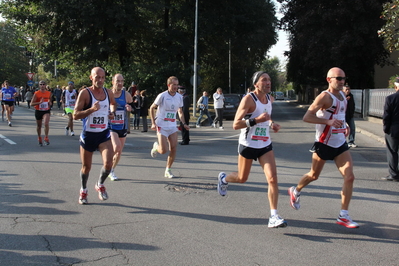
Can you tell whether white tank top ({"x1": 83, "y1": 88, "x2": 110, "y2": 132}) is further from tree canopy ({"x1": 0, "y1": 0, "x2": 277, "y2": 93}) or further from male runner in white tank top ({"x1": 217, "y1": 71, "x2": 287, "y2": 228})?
tree canopy ({"x1": 0, "y1": 0, "x2": 277, "y2": 93})

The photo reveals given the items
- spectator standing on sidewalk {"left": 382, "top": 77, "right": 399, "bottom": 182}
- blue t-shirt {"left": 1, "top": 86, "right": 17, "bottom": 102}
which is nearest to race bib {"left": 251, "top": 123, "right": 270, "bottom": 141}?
spectator standing on sidewalk {"left": 382, "top": 77, "right": 399, "bottom": 182}

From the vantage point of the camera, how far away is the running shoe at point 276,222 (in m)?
5.09

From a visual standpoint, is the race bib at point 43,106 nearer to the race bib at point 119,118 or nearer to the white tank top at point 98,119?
the race bib at point 119,118

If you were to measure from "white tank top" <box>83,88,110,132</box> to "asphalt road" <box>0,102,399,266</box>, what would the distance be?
111 centimetres

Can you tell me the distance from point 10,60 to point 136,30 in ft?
174

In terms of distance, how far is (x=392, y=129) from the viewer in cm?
820

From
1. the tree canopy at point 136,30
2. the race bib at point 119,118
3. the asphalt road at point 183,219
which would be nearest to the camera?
the asphalt road at point 183,219

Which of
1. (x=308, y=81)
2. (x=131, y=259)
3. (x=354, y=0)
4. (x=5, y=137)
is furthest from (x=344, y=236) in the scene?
(x=308, y=81)

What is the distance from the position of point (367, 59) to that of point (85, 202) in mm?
32473

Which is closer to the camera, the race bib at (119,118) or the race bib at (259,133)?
the race bib at (259,133)

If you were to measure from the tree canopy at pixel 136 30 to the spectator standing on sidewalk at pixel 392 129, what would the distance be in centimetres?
2027

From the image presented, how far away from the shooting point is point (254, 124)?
17.3 ft

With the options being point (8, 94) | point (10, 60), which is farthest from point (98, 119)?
point (10, 60)

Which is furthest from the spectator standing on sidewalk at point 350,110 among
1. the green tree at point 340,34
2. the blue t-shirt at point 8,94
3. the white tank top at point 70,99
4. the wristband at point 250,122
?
the green tree at point 340,34
